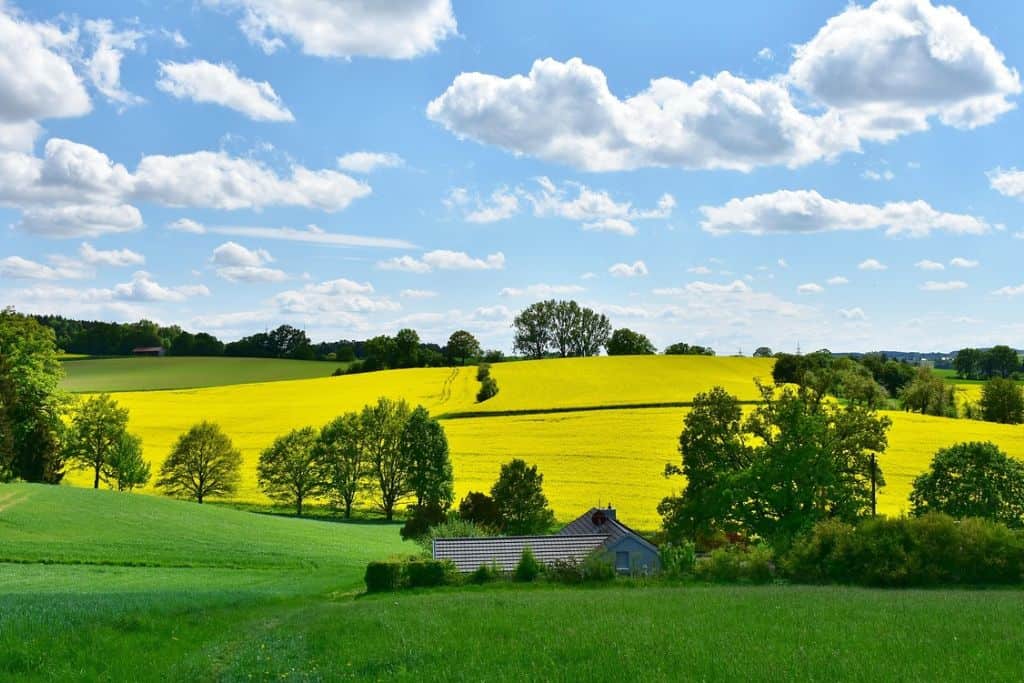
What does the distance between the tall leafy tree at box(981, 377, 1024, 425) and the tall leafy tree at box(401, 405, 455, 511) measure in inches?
2843

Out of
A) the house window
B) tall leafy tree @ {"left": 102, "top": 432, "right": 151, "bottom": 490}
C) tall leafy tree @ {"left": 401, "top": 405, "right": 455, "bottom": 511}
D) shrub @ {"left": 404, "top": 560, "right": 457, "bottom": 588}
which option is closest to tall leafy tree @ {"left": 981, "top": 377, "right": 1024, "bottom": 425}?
tall leafy tree @ {"left": 401, "top": 405, "right": 455, "bottom": 511}

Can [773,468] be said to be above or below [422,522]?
above

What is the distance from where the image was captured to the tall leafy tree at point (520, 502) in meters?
47.9

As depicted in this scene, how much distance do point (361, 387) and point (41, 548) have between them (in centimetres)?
7058

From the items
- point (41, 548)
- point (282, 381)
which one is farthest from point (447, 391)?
point (41, 548)

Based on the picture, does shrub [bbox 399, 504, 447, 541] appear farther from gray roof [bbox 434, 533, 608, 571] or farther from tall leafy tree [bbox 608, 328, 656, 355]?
tall leafy tree [bbox 608, 328, 656, 355]

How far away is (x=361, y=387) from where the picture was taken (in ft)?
358

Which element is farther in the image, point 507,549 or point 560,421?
point 560,421

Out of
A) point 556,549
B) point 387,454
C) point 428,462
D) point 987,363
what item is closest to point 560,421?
point 387,454

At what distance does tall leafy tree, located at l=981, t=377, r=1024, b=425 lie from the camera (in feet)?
329

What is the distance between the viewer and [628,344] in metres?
151

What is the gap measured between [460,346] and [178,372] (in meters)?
42.4

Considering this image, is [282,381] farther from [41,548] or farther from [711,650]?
[711,650]

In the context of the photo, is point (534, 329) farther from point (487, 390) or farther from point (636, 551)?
point (636, 551)
